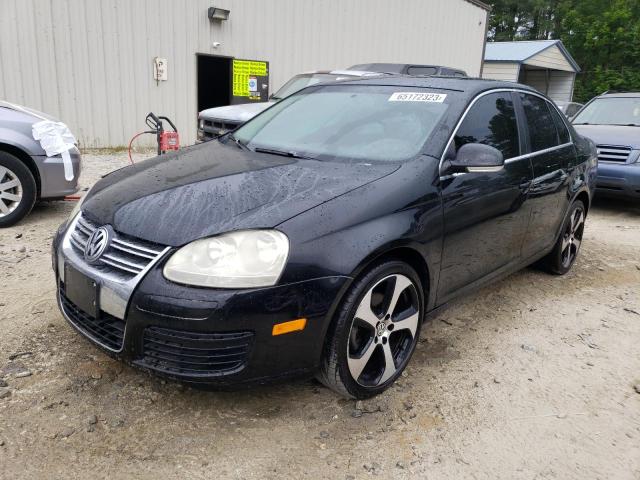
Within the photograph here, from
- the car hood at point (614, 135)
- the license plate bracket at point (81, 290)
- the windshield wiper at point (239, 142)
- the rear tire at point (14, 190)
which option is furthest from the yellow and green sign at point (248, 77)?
the license plate bracket at point (81, 290)

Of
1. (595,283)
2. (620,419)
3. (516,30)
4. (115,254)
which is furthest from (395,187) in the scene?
(516,30)

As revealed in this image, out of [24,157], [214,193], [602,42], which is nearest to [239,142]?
[214,193]

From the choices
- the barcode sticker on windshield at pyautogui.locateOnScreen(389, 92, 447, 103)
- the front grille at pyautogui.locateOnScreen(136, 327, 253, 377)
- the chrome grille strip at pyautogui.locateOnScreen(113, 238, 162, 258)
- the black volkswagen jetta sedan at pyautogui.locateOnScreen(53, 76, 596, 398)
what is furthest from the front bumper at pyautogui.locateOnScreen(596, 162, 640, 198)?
the chrome grille strip at pyautogui.locateOnScreen(113, 238, 162, 258)

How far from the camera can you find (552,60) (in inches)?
1006

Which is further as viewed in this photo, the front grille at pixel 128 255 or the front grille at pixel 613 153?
the front grille at pixel 613 153

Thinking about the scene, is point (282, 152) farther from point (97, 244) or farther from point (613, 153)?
point (613, 153)

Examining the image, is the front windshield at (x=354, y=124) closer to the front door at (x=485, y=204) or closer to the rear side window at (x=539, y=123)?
the front door at (x=485, y=204)

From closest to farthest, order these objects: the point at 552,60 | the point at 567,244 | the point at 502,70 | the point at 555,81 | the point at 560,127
A: the point at 560,127 → the point at 567,244 → the point at 502,70 → the point at 552,60 → the point at 555,81

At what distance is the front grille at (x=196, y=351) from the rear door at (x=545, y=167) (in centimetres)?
241

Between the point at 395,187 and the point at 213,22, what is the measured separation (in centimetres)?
1021

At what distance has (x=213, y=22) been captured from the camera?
11.5 m

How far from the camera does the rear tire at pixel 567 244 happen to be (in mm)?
4539

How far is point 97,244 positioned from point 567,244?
3891 millimetres

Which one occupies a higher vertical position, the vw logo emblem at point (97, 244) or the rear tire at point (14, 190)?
the vw logo emblem at point (97, 244)
